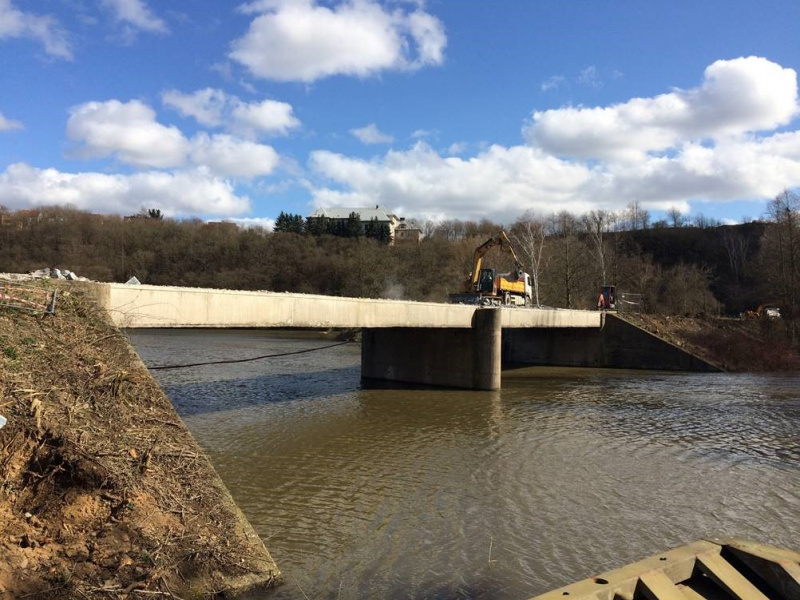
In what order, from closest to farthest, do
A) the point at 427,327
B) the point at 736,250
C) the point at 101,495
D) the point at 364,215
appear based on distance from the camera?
the point at 101,495, the point at 427,327, the point at 736,250, the point at 364,215

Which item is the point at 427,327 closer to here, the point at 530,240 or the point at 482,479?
the point at 482,479

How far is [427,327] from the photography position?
22.9 m

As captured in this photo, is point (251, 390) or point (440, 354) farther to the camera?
point (440, 354)

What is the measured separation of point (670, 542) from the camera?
8758 millimetres

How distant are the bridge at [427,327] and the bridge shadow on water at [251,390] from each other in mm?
2539

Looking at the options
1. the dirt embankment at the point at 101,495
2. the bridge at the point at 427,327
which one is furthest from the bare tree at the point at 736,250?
the dirt embankment at the point at 101,495

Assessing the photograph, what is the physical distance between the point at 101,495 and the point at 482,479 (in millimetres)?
8110

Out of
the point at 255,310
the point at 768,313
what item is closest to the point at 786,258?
the point at 768,313

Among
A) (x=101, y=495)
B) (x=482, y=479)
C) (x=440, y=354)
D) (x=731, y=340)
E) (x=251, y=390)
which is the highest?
(x=101, y=495)

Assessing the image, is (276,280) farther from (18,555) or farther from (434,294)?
(18,555)

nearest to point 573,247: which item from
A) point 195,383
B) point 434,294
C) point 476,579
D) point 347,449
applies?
point 434,294

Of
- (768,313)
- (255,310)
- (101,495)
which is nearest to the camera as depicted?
(101,495)

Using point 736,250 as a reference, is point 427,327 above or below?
below

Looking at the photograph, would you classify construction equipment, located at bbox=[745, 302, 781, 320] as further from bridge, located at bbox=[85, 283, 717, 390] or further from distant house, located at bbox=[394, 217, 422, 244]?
distant house, located at bbox=[394, 217, 422, 244]
